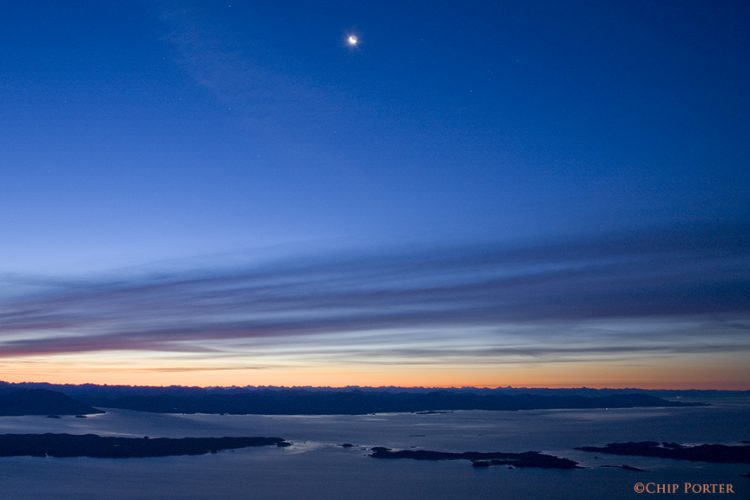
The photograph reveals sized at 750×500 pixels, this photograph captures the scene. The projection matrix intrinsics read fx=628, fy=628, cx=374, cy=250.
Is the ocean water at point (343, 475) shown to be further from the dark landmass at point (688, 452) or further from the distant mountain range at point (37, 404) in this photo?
the distant mountain range at point (37, 404)

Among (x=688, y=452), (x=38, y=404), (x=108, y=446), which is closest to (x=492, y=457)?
(x=688, y=452)

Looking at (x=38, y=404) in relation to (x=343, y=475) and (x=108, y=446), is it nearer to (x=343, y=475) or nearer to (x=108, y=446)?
(x=108, y=446)

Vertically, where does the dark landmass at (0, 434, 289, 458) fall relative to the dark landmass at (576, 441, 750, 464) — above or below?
below

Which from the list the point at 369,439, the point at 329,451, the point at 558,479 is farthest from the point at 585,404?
the point at 558,479

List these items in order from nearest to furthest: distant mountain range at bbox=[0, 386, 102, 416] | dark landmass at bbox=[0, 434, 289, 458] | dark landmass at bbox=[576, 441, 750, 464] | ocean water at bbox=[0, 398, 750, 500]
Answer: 1. ocean water at bbox=[0, 398, 750, 500]
2. dark landmass at bbox=[576, 441, 750, 464]
3. dark landmass at bbox=[0, 434, 289, 458]
4. distant mountain range at bbox=[0, 386, 102, 416]

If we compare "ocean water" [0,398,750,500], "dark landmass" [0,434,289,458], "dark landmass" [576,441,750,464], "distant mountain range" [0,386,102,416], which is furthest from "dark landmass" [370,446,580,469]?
"distant mountain range" [0,386,102,416]

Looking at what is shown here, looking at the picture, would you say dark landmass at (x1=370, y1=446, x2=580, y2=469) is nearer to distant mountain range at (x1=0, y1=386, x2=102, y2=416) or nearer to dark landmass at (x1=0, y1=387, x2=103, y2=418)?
dark landmass at (x1=0, y1=387, x2=103, y2=418)

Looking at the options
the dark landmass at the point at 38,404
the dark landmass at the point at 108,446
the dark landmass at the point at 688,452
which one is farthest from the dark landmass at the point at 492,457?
the dark landmass at the point at 38,404
